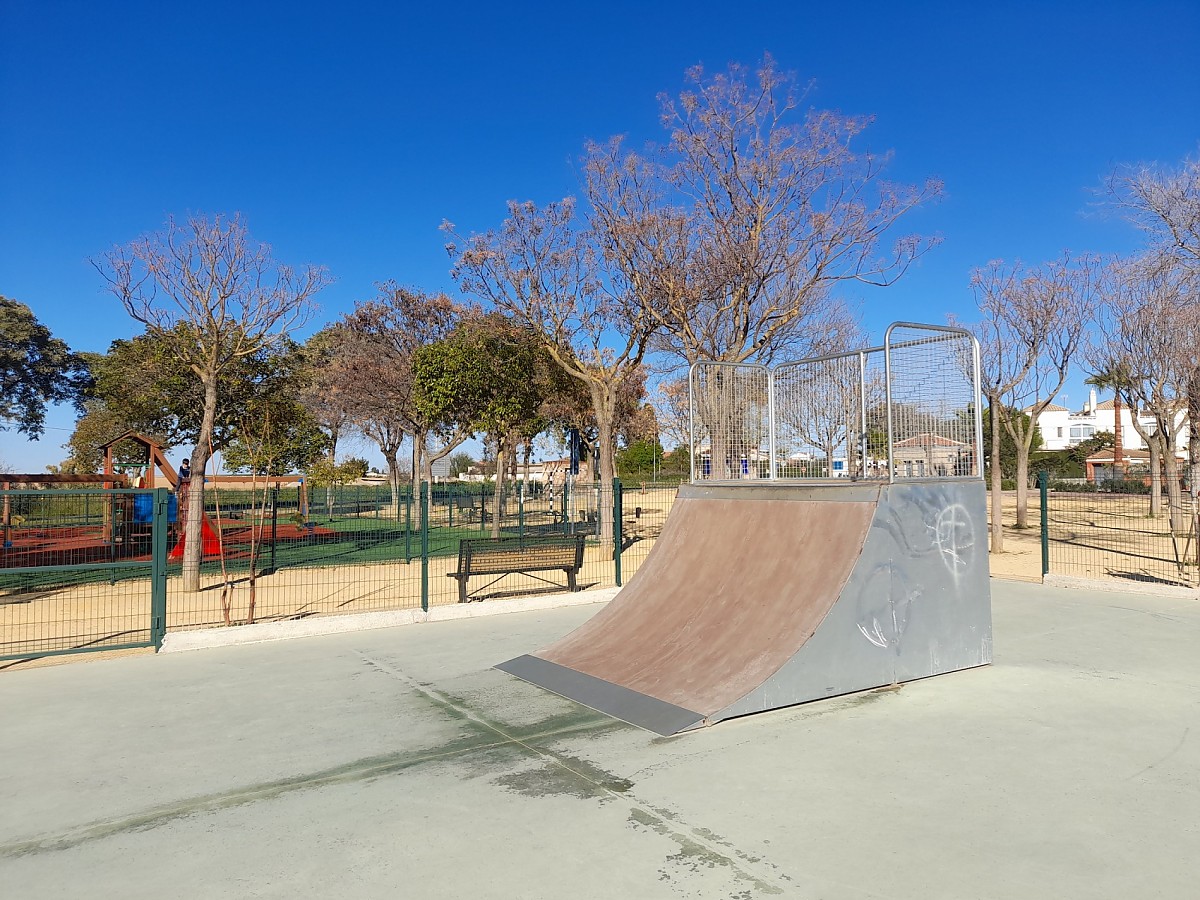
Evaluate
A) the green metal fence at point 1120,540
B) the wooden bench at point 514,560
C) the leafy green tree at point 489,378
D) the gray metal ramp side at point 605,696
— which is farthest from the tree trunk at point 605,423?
the gray metal ramp side at point 605,696

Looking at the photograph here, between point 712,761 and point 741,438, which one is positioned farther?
point 741,438

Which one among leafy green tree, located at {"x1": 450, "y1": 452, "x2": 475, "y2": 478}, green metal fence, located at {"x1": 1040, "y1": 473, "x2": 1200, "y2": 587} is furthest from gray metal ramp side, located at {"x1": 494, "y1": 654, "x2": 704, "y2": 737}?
leafy green tree, located at {"x1": 450, "y1": 452, "x2": 475, "y2": 478}

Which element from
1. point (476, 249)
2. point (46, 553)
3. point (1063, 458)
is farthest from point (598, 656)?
point (1063, 458)

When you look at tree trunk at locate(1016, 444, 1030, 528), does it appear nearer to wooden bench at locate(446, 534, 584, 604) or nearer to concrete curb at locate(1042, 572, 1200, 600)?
concrete curb at locate(1042, 572, 1200, 600)

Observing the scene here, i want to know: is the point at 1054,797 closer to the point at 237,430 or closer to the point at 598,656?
the point at 598,656

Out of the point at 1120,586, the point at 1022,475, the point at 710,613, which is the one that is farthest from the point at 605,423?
the point at 710,613

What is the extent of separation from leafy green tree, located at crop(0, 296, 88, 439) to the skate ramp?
41272 millimetres

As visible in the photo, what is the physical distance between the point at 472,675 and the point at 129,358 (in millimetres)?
22523

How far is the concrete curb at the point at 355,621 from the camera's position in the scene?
8.75 m

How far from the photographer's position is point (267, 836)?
12.9 ft

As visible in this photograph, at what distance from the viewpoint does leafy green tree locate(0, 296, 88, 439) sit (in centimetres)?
3781

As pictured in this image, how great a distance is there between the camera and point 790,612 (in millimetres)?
6371

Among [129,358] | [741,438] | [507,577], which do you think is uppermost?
[129,358]

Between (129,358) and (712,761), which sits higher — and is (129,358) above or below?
above
